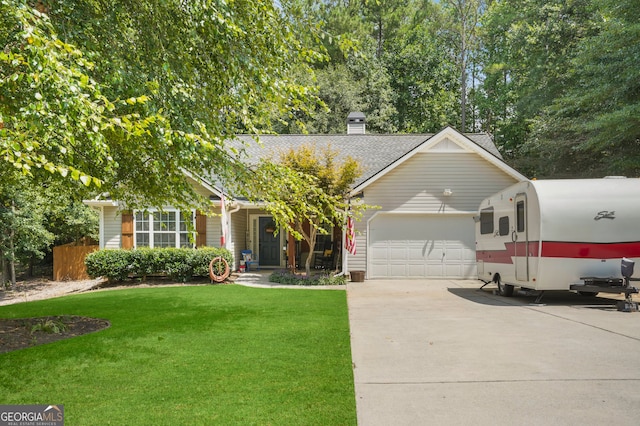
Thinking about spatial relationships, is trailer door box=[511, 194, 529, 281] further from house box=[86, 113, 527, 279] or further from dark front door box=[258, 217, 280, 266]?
dark front door box=[258, 217, 280, 266]

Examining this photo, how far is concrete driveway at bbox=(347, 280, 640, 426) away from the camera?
405cm

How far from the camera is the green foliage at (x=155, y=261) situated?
15.0 metres

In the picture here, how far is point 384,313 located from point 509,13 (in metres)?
25.7

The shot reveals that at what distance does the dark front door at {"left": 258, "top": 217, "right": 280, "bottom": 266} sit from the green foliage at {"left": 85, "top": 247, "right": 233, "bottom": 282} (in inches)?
152

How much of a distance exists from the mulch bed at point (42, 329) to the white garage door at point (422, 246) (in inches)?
363

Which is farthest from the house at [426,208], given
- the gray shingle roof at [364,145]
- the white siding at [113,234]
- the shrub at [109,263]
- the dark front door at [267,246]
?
the dark front door at [267,246]

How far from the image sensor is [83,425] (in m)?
3.81

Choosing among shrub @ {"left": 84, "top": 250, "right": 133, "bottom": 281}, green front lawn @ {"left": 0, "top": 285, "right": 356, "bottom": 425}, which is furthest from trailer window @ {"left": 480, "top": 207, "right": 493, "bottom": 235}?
shrub @ {"left": 84, "top": 250, "right": 133, "bottom": 281}

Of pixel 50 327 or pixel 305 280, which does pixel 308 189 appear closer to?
pixel 50 327

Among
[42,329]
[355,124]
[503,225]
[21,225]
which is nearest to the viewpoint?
[42,329]

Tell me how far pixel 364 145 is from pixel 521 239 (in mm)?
10495

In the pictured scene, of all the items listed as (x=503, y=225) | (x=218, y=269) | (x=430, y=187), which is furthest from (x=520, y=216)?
(x=218, y=269)

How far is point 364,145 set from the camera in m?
20.0

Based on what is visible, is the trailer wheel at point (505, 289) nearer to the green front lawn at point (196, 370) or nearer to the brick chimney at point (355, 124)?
the green front lawn at point (196, 370)
